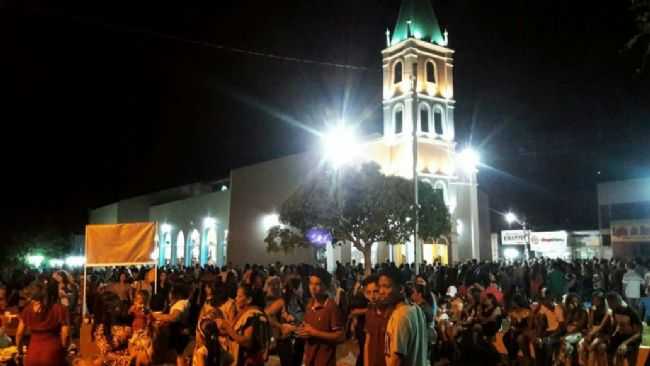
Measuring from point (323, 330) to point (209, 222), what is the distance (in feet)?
148

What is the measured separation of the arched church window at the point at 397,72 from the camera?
48.5m

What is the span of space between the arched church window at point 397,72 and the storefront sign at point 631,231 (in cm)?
1803

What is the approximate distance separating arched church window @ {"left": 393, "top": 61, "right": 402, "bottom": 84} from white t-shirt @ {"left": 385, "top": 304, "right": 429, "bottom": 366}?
145 feet

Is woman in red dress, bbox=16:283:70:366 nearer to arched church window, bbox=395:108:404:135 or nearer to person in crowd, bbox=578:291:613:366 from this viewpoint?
person in crowd, bbox=578:291:613:366

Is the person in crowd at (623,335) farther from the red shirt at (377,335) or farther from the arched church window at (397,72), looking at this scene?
the arched church window at (397,72)

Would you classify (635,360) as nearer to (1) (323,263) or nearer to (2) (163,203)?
(1) (323,263)

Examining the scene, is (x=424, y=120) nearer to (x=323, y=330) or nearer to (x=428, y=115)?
(x=428, y=115)

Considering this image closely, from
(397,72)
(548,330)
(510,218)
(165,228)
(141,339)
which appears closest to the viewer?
(141,339)

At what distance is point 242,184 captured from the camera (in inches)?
1800

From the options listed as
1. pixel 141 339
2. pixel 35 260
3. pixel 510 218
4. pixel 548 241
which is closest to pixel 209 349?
pixel 141 339

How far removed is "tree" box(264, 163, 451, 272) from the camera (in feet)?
101

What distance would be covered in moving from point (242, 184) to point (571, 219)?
35.8 metres

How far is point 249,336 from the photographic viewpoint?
6.50 metres

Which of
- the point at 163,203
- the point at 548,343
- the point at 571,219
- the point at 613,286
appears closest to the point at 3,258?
the point at 163,203
